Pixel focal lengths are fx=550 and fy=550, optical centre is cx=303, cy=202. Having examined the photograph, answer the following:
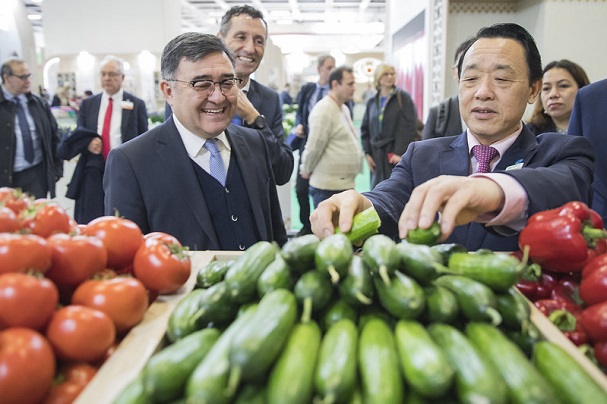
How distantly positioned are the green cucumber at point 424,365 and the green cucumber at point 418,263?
0.63 feet

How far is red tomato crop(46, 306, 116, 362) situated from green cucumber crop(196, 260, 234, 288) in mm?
368

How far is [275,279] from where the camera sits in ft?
4.03

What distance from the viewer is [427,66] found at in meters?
6.88

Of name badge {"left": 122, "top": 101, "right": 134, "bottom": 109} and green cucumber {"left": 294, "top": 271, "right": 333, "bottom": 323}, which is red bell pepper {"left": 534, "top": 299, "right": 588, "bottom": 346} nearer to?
green cucumber {"left": 294, "top": 271, "right": 333, "bottom": 323}

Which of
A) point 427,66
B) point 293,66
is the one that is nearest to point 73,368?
point 427,66

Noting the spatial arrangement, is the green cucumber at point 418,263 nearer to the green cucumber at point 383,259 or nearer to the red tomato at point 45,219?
the green cucumber at point 383,259

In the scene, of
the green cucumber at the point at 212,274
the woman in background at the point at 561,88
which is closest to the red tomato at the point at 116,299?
the green cucumber at the point at 212,274

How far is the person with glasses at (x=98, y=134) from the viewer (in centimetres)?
534

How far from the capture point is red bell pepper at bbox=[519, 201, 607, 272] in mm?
1564

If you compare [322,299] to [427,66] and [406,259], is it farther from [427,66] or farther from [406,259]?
[427,66]

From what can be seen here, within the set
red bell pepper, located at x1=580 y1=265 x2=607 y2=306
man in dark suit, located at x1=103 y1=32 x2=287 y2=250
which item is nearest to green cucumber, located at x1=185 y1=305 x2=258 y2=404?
red bell pepper, located at x1=580 y1=265 x2=607 y2=306

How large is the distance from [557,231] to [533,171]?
0.33 meters

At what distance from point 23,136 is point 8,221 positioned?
17.1 feet

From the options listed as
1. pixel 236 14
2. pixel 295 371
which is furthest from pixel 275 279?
pixel 236 14
